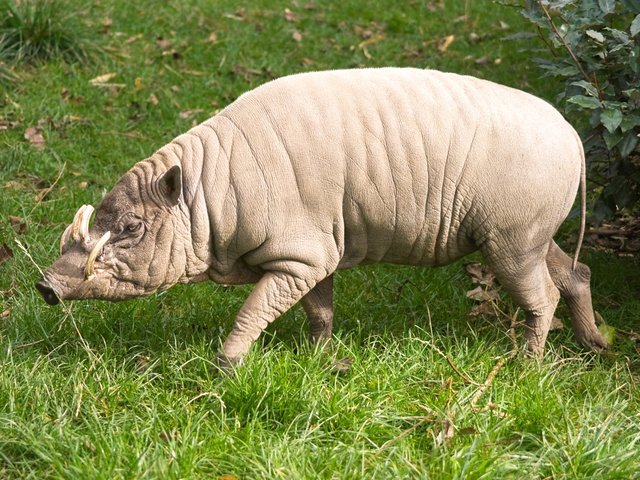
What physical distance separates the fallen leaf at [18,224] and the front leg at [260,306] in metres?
2.41

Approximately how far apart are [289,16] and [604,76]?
6012 millimetres

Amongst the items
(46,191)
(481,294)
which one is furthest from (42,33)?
(481,294)

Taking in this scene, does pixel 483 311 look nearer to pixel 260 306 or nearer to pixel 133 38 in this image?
pixel 260 306

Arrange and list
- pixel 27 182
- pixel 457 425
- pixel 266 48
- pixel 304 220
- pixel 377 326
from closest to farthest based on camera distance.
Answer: pixel 457 425, pixel 304 220, pixel 377 326, pixel 27 182, pixel 266 48

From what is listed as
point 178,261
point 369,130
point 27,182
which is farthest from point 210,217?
point 27,182

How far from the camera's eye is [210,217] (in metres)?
4.70

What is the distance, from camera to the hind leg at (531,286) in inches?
195

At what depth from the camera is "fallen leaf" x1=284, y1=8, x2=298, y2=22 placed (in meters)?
11.1

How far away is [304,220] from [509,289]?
1.23 m

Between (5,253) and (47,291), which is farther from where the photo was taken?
(5,253)

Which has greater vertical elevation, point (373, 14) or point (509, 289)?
point (509, 289)

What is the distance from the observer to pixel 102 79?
8953 millimetres

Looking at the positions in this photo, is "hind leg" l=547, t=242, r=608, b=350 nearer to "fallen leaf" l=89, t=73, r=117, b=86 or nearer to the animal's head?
the animal's head

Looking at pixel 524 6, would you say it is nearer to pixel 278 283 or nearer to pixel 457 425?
pixel 278 283
